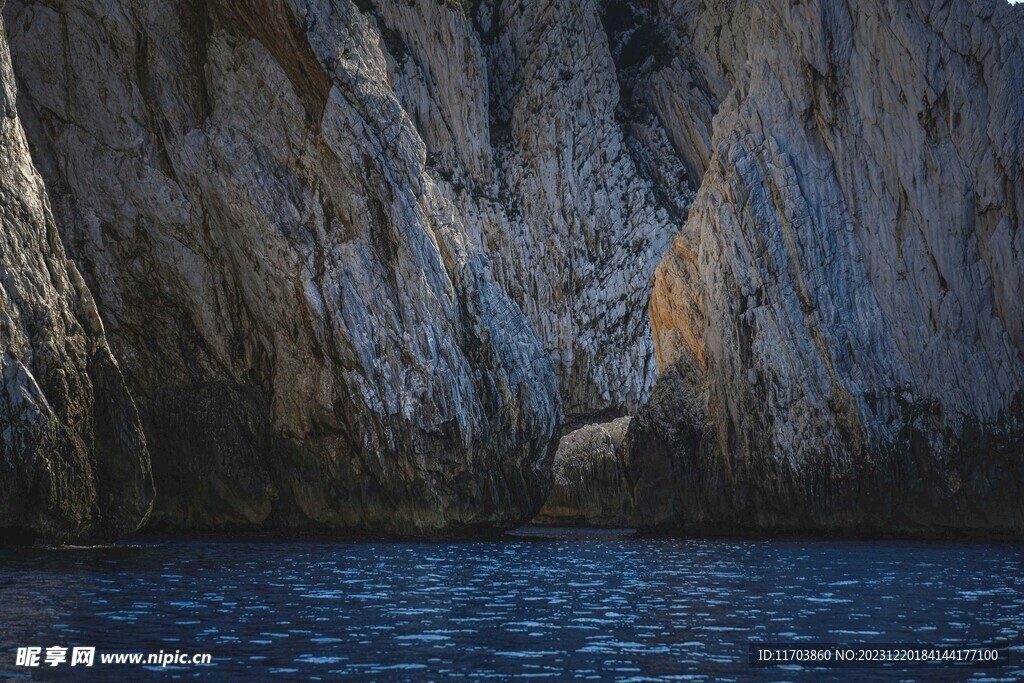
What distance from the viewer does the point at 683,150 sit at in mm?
80812

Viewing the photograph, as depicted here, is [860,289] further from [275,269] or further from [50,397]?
[50,397]

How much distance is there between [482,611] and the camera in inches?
748

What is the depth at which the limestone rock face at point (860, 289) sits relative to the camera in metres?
44.2

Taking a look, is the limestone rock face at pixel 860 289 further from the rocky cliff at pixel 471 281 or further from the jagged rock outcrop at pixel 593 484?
the jagged rock outcrop at pixel 593 484

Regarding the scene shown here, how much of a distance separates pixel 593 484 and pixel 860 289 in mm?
24094

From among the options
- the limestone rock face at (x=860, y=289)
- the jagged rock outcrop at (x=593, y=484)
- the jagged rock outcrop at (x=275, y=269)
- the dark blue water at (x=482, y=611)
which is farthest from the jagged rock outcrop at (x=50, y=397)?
the jagged rock outcrop at (x=593, y=484)

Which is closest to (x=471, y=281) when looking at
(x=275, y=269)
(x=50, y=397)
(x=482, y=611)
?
(x=275, y=269)

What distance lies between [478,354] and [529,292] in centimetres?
3159

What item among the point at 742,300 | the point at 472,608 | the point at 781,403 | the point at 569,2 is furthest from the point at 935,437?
the point at 569,2

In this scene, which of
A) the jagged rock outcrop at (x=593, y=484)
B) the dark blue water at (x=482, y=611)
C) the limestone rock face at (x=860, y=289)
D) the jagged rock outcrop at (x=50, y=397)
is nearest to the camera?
the dark blue water at (x=482, y=611)

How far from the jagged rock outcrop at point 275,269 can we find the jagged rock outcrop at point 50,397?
45.3 ft

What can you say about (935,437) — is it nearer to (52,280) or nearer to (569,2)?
(52,280)

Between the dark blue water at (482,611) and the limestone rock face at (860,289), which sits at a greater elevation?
the limestone rock face at (860,289)

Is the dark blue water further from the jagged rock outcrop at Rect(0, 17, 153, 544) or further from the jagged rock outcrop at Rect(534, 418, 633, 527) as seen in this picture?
the jagged rock outcrop at Rect(534, 418, 633, 527)
